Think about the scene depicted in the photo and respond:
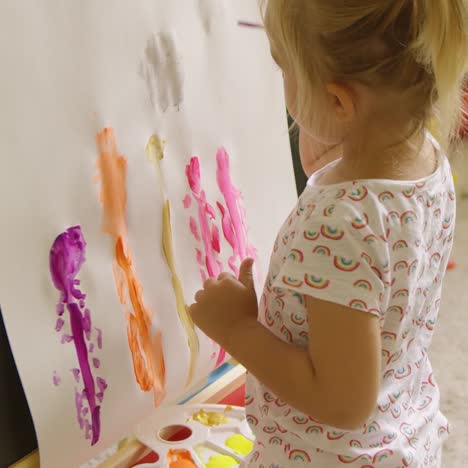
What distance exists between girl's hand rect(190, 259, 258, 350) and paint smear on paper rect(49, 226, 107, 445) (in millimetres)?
120

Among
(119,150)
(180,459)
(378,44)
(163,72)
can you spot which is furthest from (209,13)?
(180,459)

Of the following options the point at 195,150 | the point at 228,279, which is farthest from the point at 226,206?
the point at 228,279

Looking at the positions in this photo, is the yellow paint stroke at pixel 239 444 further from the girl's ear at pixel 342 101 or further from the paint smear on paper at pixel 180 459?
the girl's ear at pixel 342 101

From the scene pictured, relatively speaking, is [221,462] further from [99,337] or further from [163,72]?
[163,72]

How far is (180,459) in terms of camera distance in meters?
0.79

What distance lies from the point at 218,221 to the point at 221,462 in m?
0.30

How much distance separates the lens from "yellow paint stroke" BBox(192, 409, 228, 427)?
33.3 inches

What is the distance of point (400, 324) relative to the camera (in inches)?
21.4

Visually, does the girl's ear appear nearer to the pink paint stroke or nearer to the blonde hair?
the blonde hair

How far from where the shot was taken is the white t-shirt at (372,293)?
488 mm

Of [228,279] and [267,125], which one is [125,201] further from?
[267,125]

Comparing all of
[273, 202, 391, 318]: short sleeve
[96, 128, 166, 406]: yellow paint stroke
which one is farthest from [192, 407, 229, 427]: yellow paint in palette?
[273, 202, 391, 318]: short sleeve

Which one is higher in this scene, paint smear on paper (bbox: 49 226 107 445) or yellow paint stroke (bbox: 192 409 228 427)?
paint smear on paper (bbox: 49 226 107 445)

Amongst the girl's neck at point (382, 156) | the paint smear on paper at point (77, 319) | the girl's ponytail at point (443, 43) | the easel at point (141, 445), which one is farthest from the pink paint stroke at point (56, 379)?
the girl's ponytail at point (443, 43)
